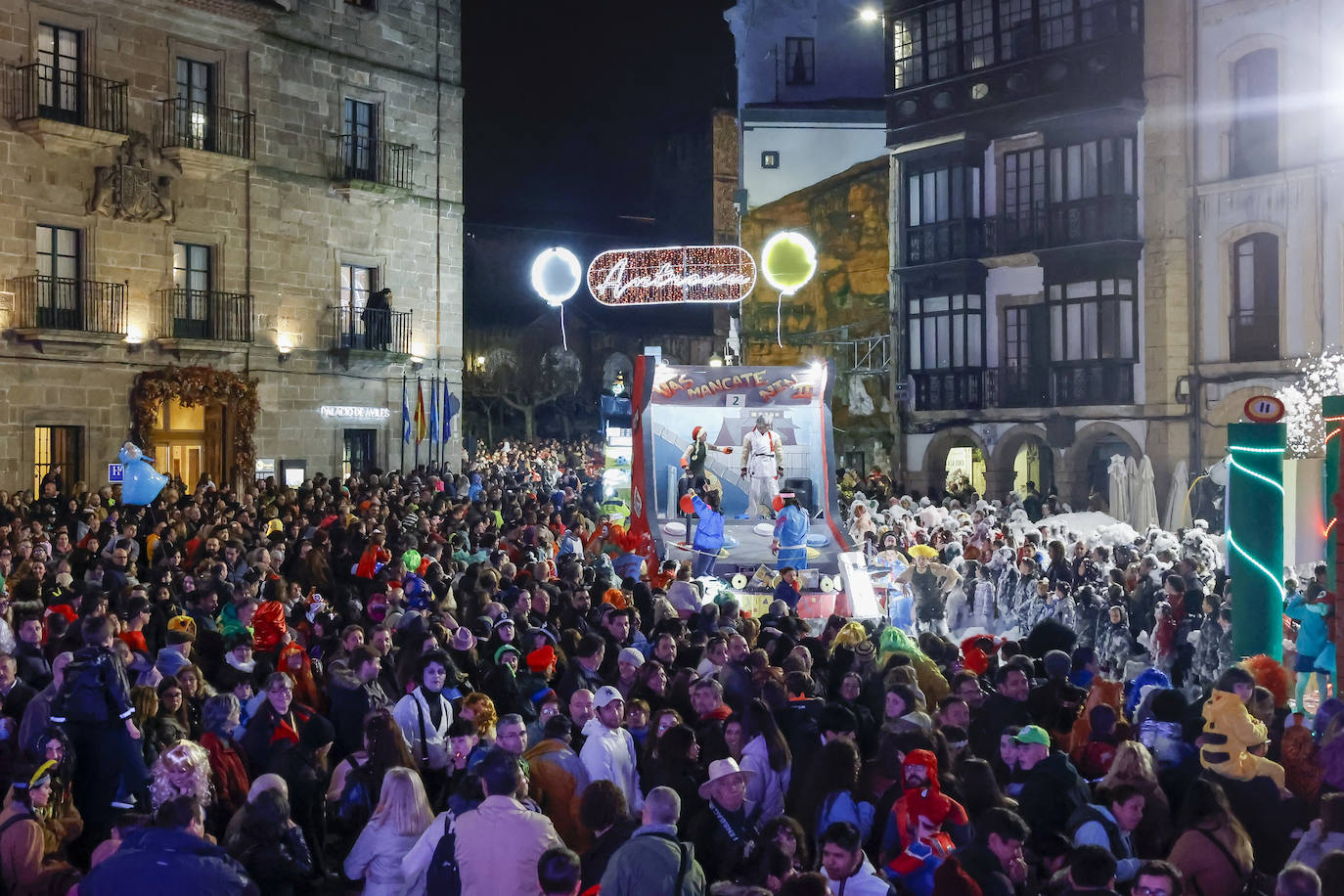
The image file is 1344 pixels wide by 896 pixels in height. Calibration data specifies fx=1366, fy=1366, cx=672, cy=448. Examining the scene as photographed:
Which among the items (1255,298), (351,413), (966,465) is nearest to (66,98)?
(351,413)

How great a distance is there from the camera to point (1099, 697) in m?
8.82

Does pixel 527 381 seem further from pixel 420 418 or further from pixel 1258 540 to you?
pixel 1258 540

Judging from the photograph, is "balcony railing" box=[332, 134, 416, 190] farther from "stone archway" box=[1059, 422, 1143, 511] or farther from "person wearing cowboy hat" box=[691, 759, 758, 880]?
"person wearing cowboy hat" box=[691, 759, 758, 880]

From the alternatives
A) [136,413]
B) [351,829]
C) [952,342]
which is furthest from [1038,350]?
[351,829]

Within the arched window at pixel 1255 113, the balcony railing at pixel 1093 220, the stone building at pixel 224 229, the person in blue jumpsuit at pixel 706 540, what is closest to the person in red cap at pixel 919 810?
the person in blue jumpsuit at pixel 706 540

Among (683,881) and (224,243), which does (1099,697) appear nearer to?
(683,881)

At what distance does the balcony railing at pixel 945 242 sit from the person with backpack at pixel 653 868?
2750 cm

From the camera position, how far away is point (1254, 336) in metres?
27.1

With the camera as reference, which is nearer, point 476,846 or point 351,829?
point 476,846

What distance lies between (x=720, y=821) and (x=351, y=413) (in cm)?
2405

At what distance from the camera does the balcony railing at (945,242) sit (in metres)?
31.7

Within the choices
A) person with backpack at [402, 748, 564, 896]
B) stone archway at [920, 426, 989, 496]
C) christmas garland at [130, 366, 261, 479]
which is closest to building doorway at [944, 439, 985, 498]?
stone archway at [920, 426, 989, 496]

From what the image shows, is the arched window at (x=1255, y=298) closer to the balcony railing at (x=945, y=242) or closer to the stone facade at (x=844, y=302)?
the balcony railing at (x=945, y=242)

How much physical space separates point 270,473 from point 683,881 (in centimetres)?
2366
